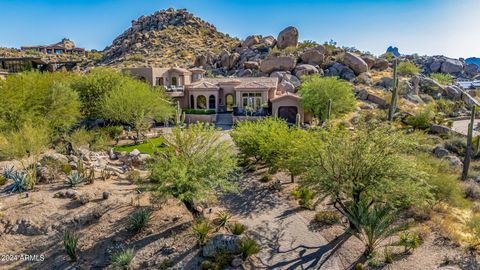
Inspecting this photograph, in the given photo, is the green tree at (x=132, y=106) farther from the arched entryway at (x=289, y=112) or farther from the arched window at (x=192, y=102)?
the arched entryway at (x=289, y=112)

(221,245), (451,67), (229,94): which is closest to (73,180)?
(221,245)

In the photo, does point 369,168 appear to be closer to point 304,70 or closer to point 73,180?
point 73,180

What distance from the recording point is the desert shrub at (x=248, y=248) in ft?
44.0

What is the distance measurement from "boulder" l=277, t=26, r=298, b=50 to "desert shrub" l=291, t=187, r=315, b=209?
58675 mm

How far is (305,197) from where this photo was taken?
18.5 m

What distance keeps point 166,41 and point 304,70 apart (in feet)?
178

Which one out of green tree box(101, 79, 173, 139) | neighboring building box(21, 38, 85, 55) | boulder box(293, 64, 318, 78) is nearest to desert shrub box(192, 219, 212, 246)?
green tree box(101, 79, 173, 139)

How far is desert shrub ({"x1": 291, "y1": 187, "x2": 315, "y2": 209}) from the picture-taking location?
59.4 ft

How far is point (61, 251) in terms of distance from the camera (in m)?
14.3

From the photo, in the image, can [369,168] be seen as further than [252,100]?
No

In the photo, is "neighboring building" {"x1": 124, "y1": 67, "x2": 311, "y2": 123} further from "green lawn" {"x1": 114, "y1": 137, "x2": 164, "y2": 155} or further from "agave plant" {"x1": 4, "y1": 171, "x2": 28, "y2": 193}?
"agave plant" {"x1": 4, "y1": 171, "x2": 28, "y2": 193}

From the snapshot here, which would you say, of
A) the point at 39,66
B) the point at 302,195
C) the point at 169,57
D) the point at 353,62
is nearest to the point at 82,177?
the point at 302,195

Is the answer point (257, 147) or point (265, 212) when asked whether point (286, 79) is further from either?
point (265, 212)

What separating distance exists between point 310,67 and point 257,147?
4132cm
